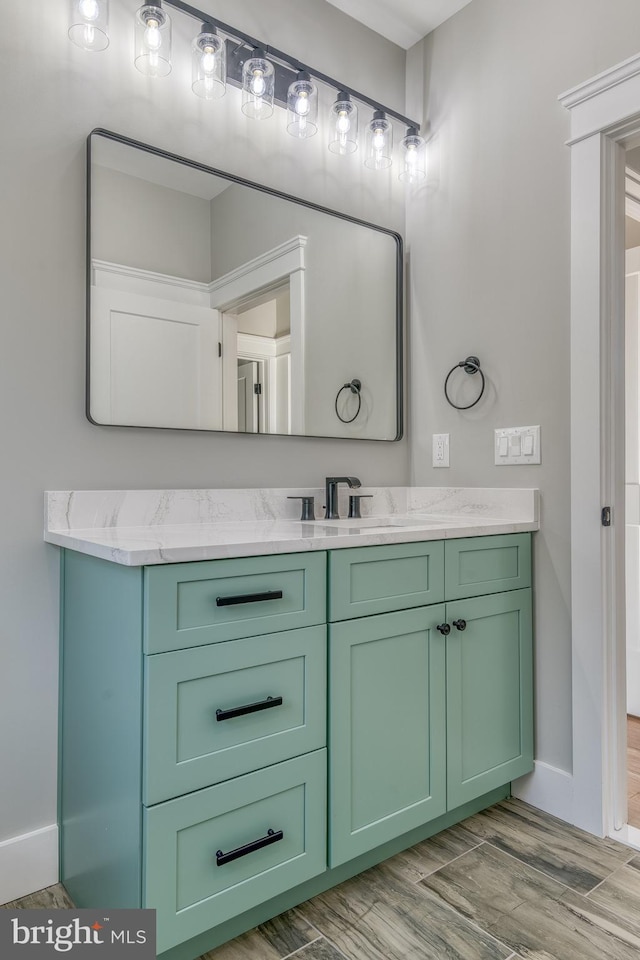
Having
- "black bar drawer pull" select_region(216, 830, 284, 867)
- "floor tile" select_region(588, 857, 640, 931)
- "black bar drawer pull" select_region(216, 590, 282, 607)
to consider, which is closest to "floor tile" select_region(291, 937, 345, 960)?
"black bar drawer pull" select_region(216, 830, 284, 867)

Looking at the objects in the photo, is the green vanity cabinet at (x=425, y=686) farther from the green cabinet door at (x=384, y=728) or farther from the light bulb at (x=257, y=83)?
the light bulb at (x=257, y=83)

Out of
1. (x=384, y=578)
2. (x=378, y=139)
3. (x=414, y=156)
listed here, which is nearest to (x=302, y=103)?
(x=378, y=139)

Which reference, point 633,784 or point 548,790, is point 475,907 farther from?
point 633,784

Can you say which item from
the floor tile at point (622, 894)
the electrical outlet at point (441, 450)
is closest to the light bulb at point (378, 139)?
the electrical outlet at point (441, 450)

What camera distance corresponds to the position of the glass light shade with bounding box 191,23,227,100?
183cm

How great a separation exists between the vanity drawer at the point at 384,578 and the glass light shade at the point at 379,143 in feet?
4.83

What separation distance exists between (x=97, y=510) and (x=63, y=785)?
2.29 ft

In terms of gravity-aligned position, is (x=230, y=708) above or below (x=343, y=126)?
below

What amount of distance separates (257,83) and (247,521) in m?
1.37

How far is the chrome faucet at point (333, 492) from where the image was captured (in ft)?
6.73

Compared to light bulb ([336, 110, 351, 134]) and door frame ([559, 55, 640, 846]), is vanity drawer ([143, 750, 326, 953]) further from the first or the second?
light bulb ([336, 110, 351, 134])

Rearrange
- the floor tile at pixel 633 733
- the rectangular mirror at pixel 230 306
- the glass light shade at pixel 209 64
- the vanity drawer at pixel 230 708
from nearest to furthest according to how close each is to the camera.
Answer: the vanity drawer at pixel 230 708 < the rectangular mirror at pixel 230 306 < the glass light shade at pixel 209 64 < the floor tile at pixel 633 733

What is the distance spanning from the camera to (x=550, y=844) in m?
1.74

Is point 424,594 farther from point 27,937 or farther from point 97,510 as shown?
point 27,937
